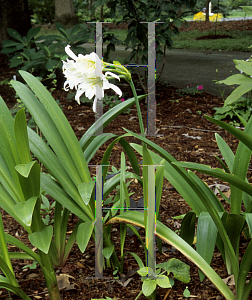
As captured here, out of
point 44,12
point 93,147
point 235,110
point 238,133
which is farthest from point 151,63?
point 44,12

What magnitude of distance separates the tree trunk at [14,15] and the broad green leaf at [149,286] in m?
5.18

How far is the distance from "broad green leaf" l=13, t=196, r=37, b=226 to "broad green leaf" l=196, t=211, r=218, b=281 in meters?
0.59

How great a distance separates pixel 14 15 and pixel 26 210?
16.8 feet

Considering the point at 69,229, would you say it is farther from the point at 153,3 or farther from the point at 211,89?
the point at 211,89

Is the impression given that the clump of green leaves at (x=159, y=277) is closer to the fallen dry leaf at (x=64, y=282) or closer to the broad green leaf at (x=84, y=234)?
the broad green leaf at (x=84, y=234)

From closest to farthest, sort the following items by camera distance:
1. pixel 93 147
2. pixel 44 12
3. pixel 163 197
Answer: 1. pixel 93 147
2. pixel 163 197
3. pixel 44 12

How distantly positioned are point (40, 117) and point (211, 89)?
3.39m

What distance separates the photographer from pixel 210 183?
2.08 meters

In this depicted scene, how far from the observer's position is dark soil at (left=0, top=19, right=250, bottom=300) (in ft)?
4.16

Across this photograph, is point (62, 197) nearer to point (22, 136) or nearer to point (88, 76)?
point (22, 136)

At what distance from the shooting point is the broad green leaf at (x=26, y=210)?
0.94 metres

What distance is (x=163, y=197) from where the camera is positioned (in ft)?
6.37

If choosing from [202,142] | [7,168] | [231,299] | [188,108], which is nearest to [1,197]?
[7,168]

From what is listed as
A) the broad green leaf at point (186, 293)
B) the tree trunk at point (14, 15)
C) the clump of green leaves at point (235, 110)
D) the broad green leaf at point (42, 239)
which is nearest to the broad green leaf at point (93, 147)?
the broad green leaf at point (42, 239)
